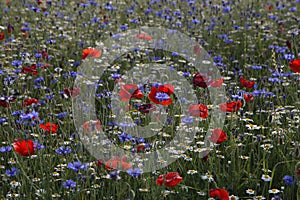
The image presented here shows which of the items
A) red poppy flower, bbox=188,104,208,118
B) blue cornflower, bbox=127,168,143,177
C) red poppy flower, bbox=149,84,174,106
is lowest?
blue cornflower, bbox=127,168,143,177

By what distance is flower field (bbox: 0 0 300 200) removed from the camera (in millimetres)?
2824

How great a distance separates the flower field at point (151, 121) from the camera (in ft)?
9.27

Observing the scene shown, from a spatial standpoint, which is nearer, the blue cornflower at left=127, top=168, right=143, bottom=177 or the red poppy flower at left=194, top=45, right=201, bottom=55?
the blue cornflower at left=127, top=168, right=143, bottom=177

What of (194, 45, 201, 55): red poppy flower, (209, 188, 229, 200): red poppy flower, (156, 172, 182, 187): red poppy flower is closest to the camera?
(209, 188, 229, 200): red poppy flower

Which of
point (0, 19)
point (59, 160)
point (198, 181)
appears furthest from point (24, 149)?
point (0, 19)

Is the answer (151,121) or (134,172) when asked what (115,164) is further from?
(151,121)

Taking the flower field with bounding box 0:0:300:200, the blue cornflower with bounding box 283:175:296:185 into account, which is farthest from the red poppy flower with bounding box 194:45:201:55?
the blue cornflower with bounding box 283:175:296:185

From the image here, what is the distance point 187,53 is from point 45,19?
2.08m

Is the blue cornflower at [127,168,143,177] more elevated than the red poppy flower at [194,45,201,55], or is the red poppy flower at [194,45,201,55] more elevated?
the red poppy flower at [194,45,201,55]

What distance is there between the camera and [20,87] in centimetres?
435

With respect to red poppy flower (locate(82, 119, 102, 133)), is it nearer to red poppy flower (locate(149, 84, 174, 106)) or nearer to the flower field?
the flower field

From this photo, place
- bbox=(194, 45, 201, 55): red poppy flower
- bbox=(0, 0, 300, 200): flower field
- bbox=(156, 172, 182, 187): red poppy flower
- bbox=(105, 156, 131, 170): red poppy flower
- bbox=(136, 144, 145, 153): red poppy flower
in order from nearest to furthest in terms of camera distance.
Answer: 1. bbox=(156, 172, 182, 187): red poppy flower
2. bbox=(105, 156, 131, 170): red poppy flower
3. bbox=(0, 0, 300, 200): flower field
4. bbox=(136, 144, 145, 153): red poppy flower
5. bbox=(194, 45, 201, 55): red poppy flower

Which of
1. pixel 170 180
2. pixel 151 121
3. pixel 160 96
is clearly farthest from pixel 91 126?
pixel 170 180

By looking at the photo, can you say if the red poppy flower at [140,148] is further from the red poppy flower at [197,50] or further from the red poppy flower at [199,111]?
the red poppy flower at [197,50]
